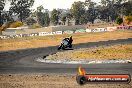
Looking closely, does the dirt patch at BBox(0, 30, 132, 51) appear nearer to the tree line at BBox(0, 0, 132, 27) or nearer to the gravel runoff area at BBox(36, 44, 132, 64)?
the gravel runoff area at BBox(36, 44, 132, 64)

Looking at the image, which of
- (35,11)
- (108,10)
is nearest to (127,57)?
(108,10)

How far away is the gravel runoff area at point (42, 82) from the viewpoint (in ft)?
43.4

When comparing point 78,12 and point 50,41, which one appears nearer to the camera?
point 50,41

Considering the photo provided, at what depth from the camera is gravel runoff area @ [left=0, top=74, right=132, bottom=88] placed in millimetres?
13227

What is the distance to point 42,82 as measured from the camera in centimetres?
1468

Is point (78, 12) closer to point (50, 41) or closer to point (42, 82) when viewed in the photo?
point (50, 41)

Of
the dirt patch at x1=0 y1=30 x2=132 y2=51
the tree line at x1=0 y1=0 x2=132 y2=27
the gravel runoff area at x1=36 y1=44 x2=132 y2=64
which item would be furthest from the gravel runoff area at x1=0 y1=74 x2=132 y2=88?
the tree line at x1=0 y1=0 x2=132 y2=27

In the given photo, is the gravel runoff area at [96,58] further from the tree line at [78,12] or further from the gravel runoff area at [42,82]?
the tree line at [78,12]

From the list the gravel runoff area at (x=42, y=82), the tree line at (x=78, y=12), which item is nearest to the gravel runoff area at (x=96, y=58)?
the gravel runoff area at (x=42, y=82)

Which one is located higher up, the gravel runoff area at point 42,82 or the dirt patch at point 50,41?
the gravel runoff area at point 42,82

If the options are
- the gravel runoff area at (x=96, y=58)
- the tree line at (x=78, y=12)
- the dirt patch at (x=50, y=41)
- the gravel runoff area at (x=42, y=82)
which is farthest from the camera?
the tree line at (x=78, y=12)

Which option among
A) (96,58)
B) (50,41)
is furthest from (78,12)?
(96,58)

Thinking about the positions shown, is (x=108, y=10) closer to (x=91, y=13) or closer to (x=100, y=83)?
(x=91, y=13)

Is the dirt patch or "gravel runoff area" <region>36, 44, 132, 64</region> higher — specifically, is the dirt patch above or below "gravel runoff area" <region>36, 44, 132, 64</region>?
below
